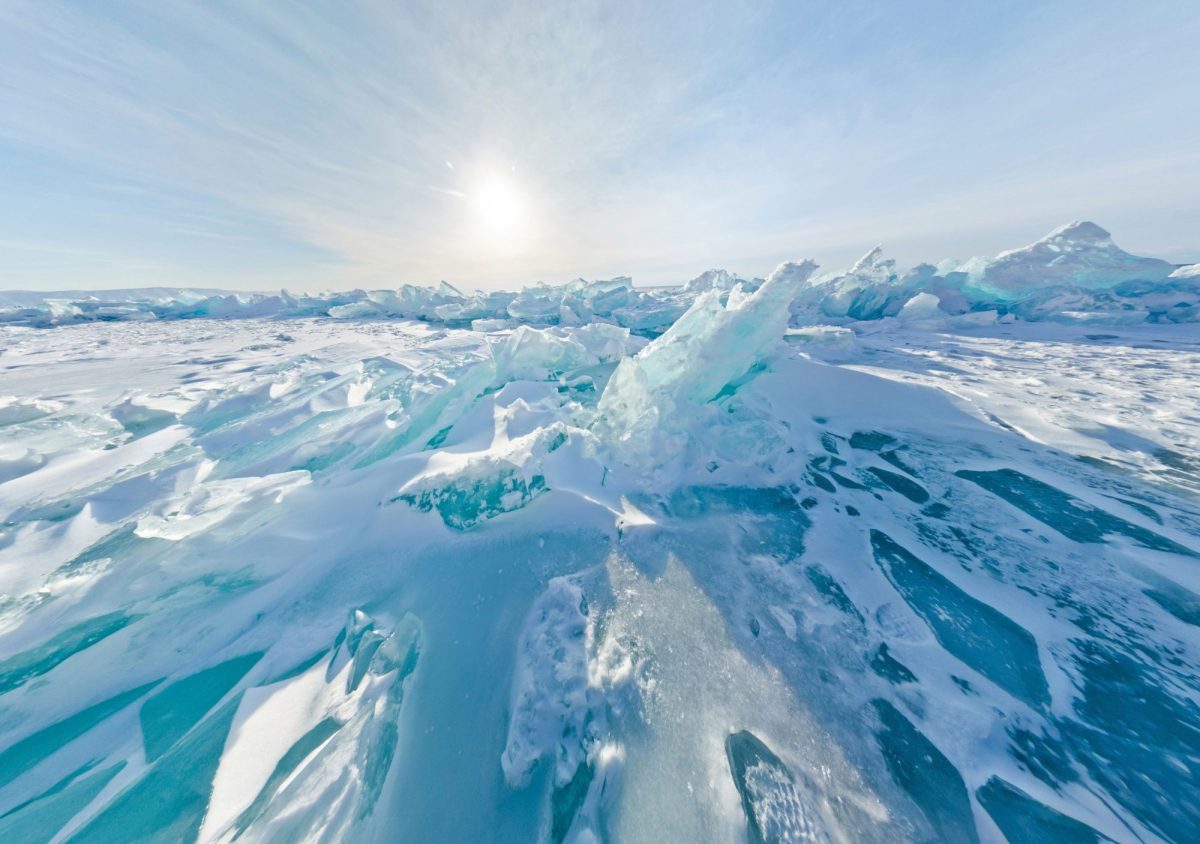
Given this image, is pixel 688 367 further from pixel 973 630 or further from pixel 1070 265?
pixel 1070 265

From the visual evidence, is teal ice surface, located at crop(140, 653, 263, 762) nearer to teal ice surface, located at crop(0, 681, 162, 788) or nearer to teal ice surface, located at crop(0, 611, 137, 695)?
teal ice surface, located at crop(0, 681, 162, 788)

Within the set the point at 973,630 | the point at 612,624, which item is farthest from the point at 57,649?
the point at 973,630

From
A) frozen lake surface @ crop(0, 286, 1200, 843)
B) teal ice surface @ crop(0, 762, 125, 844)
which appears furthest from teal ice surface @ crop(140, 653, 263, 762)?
teal ice surface @ crop(0, 762, 125, 844)

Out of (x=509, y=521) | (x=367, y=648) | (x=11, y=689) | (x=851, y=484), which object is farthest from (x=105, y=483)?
(x=851, y=484)

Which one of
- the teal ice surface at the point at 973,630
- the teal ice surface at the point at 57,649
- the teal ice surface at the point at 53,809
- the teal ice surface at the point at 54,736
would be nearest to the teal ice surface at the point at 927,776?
the teal ice surface at the point at 973,630

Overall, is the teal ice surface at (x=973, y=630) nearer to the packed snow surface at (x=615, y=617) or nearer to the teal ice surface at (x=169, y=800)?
the packed snow surface at (x=615, y=617)

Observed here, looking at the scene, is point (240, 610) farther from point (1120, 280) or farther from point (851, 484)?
point (1120, 280)

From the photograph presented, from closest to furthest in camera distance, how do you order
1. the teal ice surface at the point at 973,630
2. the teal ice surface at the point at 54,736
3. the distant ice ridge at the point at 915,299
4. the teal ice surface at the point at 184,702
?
the teal ice surface at the point at 54,736 → the teal ice surface at the point at 184,702 → the teal ice surface at the point at 973,630 → the distant ice ridge at the point at 915,299

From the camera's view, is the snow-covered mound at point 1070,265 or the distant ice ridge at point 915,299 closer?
the snow-covered mound at point 1070,265
